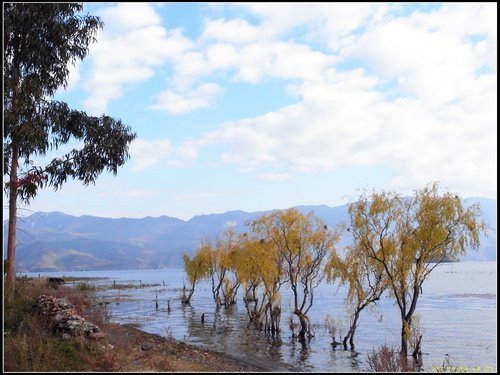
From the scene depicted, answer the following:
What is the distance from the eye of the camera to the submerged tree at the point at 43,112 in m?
22.4

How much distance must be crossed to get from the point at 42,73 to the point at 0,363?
1558 centimetres

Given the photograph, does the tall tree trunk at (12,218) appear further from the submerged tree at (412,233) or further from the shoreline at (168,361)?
the submerged tree at (412,233)

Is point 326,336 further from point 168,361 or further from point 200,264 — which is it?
point 200,264

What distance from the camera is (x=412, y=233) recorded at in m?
27.5

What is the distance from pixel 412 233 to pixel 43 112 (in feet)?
69.2

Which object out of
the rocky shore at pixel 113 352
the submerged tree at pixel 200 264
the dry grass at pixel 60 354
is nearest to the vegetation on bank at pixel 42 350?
the dry grass at pixel 60 354

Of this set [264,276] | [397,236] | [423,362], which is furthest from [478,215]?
[264,276]

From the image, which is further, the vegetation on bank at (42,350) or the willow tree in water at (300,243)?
the willow tree in water at (300,243)

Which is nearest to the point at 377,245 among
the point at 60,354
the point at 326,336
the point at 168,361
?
the point at 326,336

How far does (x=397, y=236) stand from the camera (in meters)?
28.6

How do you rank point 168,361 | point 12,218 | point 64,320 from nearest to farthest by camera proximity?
point 168,361 < point 64,320 < point 12,218

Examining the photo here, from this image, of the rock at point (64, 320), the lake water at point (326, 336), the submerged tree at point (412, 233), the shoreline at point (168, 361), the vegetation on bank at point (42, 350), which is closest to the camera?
the vegetation on bank at point (42, 350)

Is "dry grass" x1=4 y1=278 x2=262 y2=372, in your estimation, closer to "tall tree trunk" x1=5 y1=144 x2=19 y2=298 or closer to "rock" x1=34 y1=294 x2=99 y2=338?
"rock" x1=34 y1=294 x2=99 y2=338

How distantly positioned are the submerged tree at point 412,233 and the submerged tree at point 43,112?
603 inches
